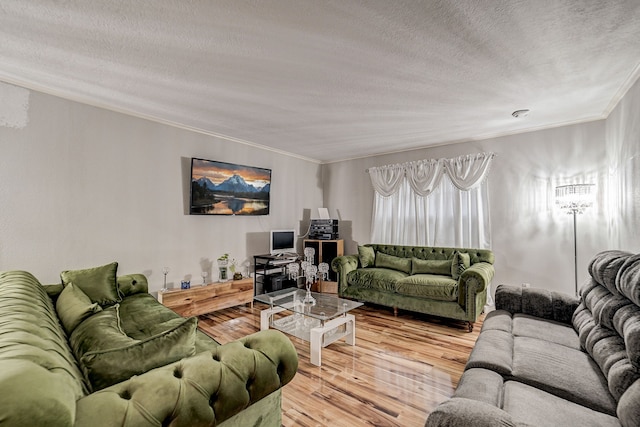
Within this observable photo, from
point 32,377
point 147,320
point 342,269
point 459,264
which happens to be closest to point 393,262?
point 342,269

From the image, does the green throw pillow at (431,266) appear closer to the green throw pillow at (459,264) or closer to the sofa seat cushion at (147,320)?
the green throw pillow at (459,264)

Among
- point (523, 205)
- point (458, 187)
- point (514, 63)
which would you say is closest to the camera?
point (514, 63)

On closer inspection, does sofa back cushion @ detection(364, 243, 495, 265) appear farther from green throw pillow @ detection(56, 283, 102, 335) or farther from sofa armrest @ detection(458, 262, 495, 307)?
green throw pillow @ detection(56, 283, 102, 335)

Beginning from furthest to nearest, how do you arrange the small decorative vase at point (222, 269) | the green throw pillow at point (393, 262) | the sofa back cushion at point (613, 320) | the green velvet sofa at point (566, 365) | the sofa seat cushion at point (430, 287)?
the green throw pillow at point (393, 262) < the small decorative vase at point (222, 269) < the sofa seat cushion at point (430, 287) < the sofa back cushion at point (613, 320) < the green velvet sofa at point (566, 365)

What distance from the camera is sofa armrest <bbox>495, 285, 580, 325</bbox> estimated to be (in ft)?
7.68

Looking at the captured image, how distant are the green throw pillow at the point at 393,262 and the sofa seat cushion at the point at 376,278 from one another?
85 millimetres

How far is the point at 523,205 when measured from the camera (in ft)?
12.9

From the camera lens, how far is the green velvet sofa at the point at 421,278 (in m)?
3.36

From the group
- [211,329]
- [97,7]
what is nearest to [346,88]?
[97,7]

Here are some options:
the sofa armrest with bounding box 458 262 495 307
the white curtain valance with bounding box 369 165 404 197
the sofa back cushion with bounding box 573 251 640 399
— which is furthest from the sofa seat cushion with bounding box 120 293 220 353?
the white curtain valance with bounding box 369 165 404 197

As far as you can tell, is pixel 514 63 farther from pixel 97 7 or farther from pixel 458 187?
pixel 97 7

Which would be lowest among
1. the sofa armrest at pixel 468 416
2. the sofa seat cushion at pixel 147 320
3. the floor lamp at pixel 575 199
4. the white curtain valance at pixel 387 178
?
the sofa seat cushion at pixel 147 320

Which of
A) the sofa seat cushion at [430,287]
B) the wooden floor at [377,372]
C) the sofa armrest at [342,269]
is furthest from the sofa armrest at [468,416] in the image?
the sofa armrest at [342,269]

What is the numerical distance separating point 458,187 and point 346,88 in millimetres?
2601
